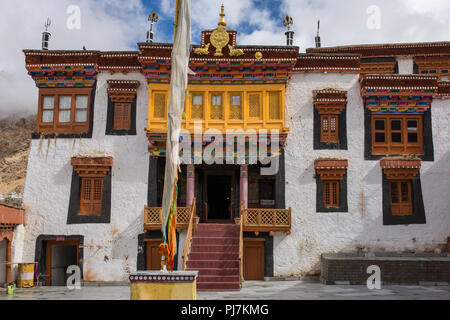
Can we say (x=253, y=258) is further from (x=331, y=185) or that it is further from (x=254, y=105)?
(x=254, y=105)

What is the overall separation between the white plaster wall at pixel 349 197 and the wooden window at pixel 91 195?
282 inches

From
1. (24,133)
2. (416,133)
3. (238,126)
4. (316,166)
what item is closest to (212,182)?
(238,126)

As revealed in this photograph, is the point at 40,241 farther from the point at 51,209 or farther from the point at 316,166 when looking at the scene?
the point at 316,166

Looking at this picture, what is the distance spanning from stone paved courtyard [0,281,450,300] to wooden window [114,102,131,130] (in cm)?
635

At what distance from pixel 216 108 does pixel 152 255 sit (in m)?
6.35

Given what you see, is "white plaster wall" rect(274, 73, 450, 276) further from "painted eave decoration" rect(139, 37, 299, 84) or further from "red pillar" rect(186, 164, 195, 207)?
"red pillar" rect(186, 164, 195, 207)

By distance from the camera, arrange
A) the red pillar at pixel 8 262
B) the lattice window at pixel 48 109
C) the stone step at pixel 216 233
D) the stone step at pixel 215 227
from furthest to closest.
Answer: the lattice window at pixel 48 109, the stone step at pixel 215 227, the stone step at pixel 216 233, the red pillar at pixel 8 262

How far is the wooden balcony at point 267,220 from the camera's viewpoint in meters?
17.5

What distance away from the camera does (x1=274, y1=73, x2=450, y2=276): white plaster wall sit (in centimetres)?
1792

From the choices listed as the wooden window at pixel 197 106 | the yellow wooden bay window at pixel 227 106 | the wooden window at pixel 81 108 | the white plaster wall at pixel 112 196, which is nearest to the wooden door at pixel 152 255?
the white plaster wall at pixel 112 196

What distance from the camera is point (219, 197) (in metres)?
21.4

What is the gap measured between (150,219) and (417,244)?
10.4 metres

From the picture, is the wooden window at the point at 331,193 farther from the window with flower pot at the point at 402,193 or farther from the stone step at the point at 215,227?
the stone step at the point at 215,227

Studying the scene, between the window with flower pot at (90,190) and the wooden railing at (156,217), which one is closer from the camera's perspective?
the wooden railing at (156,217)
